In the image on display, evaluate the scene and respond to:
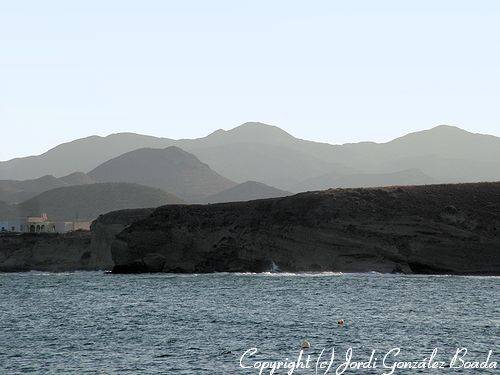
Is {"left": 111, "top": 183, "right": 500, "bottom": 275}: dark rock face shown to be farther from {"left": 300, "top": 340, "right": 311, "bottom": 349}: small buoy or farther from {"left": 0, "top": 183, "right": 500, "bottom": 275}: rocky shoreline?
{"left": 300, "top": 340, "right": 311, "bottom": 349}: small buoy

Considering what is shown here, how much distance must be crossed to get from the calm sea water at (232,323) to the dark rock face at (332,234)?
19.4 meters

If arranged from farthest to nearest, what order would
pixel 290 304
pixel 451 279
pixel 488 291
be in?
pixel 451 279 < pixel 488 291 < pixel 290 304

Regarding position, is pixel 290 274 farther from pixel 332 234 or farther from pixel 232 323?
pixel 232 323

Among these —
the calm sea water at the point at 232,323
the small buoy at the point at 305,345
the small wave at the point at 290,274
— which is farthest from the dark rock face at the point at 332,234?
the small buoy at the point at 305,345

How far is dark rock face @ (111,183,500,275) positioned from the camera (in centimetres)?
16025

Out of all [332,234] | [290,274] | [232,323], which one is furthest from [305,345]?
[332,234]

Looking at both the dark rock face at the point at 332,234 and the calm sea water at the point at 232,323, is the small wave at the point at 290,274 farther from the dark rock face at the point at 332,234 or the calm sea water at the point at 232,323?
the calm sea water at the point at 232,323

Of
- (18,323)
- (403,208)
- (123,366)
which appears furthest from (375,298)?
(403,208)

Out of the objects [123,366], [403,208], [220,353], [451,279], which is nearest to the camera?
[123,366]

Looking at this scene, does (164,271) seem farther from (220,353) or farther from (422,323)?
(220,353)

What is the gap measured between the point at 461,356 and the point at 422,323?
1946 centimetres

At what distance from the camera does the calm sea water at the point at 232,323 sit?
220 ft

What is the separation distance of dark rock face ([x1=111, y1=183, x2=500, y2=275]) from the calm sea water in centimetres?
1940

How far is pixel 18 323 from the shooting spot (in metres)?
90.4
